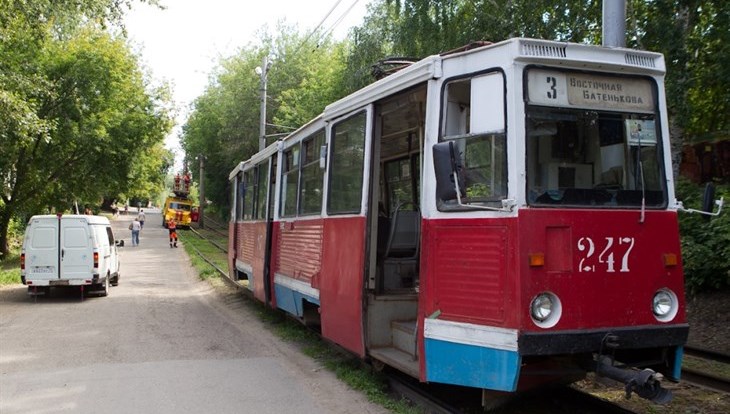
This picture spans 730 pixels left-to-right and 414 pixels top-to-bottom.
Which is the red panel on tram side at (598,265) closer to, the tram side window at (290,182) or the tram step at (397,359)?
the tram step at (397,359)

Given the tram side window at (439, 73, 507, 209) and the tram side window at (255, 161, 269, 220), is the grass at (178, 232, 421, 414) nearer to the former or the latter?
the tram side window at (255, 161, 269, 220)

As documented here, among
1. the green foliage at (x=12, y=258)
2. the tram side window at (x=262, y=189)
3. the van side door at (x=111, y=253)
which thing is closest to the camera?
the tram side window at (x=262, y=189)

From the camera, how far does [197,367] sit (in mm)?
7895

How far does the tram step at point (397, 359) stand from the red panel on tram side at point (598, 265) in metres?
1.40

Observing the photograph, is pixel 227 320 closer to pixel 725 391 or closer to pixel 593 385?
pixel 593 385

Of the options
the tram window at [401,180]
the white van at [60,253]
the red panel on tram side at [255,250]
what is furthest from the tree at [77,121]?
the tram window at [401,180]

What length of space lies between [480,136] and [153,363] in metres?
5.38

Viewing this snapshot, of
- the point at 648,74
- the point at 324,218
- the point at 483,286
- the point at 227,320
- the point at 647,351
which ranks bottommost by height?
the point at 227,320

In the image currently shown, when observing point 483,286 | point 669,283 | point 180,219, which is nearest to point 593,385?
point 669,283

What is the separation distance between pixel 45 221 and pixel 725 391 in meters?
13.7

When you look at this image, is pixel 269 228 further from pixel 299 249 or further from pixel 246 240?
pixel 246 240

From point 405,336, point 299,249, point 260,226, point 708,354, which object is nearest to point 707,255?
point 708,354

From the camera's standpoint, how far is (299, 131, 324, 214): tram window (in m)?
7.98

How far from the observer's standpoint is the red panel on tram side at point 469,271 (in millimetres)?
4672
